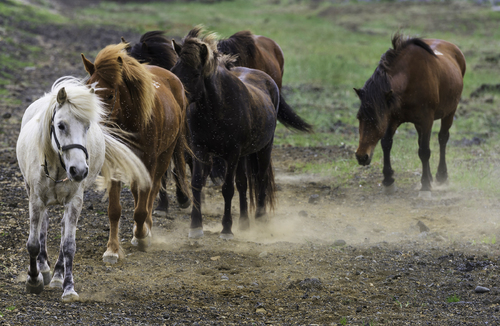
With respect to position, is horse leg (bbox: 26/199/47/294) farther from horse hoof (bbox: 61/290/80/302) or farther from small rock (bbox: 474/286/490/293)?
small rock (bbox: 474/286/490/293)

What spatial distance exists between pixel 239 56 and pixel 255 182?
2.29 m

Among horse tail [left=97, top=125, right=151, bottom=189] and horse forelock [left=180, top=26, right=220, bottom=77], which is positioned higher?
horse forelock [left=180, top=26, right=220, bottom=77]

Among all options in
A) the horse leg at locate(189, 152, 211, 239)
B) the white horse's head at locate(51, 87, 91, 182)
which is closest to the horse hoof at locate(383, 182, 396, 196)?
the horse leg at locate(189, 152, 211, 239)

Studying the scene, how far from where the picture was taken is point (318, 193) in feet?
27.2

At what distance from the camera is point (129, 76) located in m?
4.95

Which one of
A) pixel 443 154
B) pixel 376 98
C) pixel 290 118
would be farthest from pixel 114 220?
pixel 443 154

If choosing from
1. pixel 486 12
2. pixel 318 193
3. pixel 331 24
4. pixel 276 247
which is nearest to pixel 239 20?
pixel 331 24

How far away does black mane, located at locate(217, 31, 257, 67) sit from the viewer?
8477 mm

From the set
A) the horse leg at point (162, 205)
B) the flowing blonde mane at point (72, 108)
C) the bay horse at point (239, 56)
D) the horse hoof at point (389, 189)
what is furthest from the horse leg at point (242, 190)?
the flowing blonde mane at point (72, 108)

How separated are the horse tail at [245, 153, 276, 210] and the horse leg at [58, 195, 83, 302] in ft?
10.8

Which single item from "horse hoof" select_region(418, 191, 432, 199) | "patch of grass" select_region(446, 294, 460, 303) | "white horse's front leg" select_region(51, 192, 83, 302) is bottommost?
"horse hoof" select_region(418, 191, 432, 199)

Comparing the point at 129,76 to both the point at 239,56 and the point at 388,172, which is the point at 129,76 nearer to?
the point at 239,56

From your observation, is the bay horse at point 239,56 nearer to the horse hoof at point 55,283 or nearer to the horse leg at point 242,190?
the horse leg at point 242,190

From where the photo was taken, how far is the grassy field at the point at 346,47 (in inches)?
398
